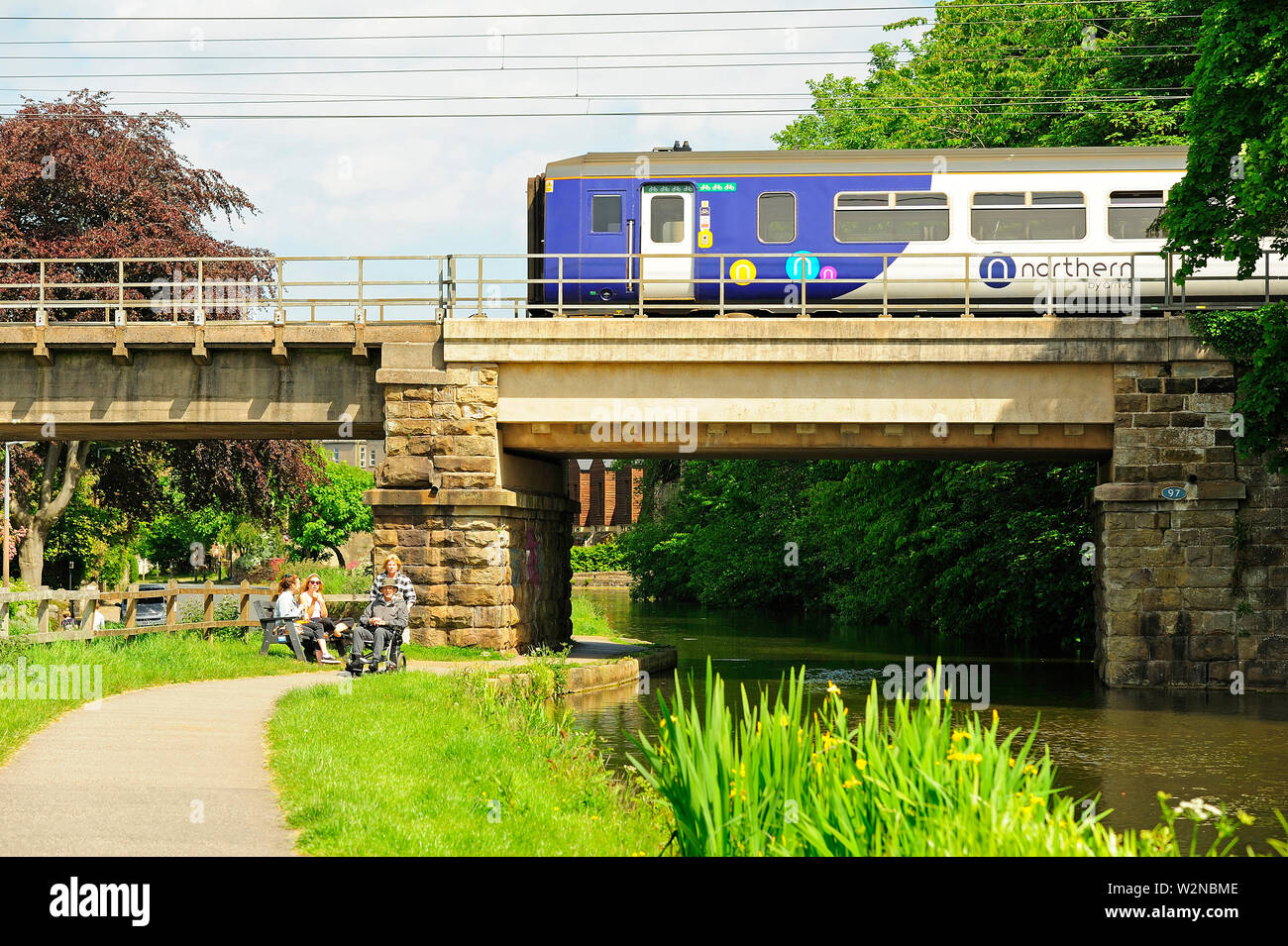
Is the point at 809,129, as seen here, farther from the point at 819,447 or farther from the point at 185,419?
the point at 185,419

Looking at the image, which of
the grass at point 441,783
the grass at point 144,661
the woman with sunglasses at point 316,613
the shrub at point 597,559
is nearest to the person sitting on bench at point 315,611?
the woman with sunglasses at point 316,613

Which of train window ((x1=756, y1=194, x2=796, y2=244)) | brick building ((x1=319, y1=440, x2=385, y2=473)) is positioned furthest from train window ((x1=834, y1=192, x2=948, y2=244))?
brick building ((x1=319, y1=440, x2=385, y2=473))

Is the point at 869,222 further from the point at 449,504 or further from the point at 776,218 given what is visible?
the point at 449,504

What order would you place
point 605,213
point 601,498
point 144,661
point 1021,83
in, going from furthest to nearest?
point 601,498 → point 1021,83 → point 605,213 → point 144,661

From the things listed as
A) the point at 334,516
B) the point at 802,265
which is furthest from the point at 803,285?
the point at 334,516

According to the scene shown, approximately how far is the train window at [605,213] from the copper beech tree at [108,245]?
9889 millimetres

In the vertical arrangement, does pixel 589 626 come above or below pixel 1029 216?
below

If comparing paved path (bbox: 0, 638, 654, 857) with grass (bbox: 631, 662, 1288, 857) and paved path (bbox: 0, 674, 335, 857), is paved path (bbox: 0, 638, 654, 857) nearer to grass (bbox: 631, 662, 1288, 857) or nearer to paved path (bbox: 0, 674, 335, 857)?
paved path (bbox: 0, 674, 335, 857)

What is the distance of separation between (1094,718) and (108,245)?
23901 mm

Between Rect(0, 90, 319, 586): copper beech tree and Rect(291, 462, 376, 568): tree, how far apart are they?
4370cm

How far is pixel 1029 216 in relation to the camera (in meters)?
22.6

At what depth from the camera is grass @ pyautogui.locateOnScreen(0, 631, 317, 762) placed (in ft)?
47.4

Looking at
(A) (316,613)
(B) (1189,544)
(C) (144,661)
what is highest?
(B) (1189,544)
